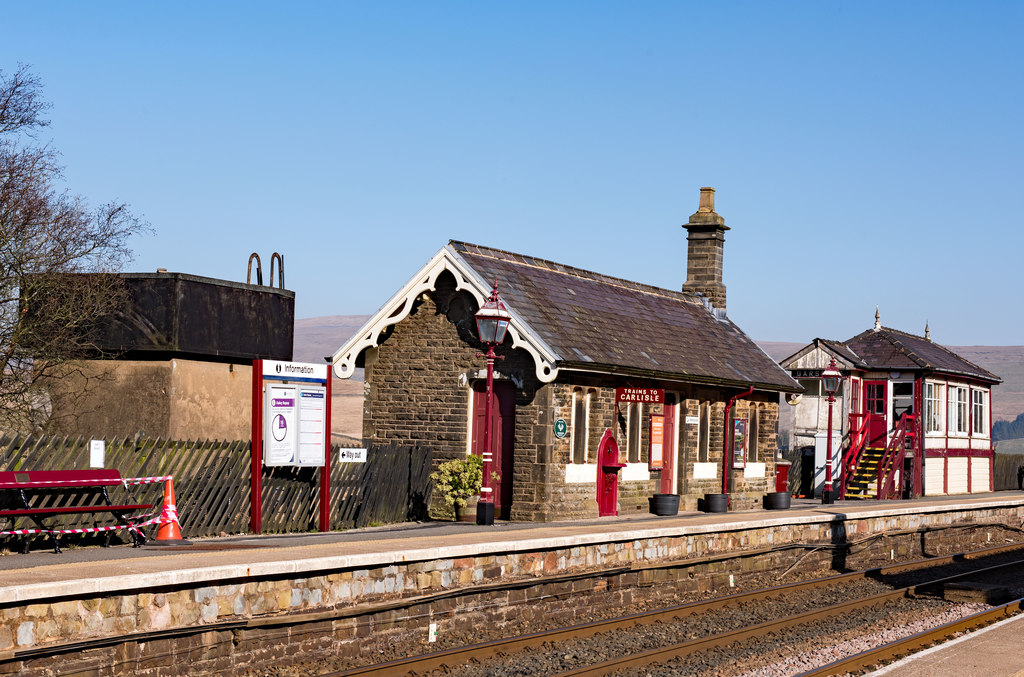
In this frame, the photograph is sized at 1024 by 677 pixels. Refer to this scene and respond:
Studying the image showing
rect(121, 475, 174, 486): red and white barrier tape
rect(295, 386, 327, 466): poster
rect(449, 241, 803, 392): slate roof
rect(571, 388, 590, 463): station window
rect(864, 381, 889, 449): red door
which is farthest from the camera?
rect(864, 381, 889, 449): red door

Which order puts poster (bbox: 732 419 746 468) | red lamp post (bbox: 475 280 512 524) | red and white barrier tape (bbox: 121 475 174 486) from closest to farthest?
red and white barrier tape (bbox: 121 475 174 486)
red lamp post (bbox: 475 280 512 524)
poster (bbox: 732 419 746 468)

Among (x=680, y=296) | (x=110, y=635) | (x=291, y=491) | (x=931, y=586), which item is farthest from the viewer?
(x=680, y=296)

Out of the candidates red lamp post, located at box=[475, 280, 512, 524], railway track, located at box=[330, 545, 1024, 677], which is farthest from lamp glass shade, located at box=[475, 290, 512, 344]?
railway track, located at box=[330, 545, 1024, 677]

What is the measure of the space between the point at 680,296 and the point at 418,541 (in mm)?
16244

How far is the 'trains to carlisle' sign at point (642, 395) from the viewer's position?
23.6 m

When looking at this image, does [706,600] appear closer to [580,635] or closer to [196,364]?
[580,635]

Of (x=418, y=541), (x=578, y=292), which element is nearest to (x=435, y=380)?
(x=578, y=292)

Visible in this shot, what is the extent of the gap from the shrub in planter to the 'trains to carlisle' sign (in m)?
3.41

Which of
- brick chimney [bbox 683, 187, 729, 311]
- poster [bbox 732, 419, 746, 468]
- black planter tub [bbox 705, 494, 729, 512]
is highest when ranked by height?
brick chimney [bbox 683, 187, 729, 311]

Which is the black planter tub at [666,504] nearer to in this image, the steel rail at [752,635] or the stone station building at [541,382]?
the stone station building at [541,382]

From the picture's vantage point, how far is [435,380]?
2255 cm

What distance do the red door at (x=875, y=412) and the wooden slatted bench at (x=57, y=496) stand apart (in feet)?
89.6

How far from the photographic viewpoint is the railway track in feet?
41.6

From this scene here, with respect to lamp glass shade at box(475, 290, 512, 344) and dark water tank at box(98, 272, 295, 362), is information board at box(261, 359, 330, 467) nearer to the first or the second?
lamp glass shade at box(475, 290, 512, 344)
